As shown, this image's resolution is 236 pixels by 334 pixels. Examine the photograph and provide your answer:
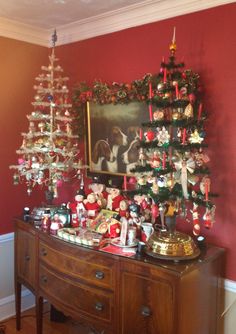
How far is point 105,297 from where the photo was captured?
6.99 feet

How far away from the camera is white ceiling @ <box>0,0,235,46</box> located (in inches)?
95.3

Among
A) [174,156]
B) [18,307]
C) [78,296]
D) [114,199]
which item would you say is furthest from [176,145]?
[18,307]

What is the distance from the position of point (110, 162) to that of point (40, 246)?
0.86 metres

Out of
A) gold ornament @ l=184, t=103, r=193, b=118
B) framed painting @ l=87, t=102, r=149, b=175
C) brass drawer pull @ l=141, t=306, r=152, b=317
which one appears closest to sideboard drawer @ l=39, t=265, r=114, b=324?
brass drawer pull @ l=141, t=306, r=152, b=317

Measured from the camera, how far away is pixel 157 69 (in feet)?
8.26

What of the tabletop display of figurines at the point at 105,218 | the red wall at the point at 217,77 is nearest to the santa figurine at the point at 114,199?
the tabletop display of figurines at the point at 105,218

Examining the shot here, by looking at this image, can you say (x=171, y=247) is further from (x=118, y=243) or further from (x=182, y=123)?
(x=182, y=123)

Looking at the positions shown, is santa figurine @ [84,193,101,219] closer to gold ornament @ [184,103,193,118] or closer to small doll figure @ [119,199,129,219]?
small doll figure @ [119,199,129,219]

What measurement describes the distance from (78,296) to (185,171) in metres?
1.11

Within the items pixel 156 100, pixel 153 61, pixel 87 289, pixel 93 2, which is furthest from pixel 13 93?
pixel 87 289

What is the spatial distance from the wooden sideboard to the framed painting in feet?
2.49

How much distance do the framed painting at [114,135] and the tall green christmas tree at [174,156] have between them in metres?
0.53

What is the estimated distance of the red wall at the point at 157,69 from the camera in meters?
2.19

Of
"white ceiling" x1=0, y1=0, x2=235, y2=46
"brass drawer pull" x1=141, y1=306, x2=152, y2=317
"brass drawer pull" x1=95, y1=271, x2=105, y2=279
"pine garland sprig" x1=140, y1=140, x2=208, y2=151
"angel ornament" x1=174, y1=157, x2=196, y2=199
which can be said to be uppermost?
"white ceiling" x1=0, y1=0, x2=235, y2=46
